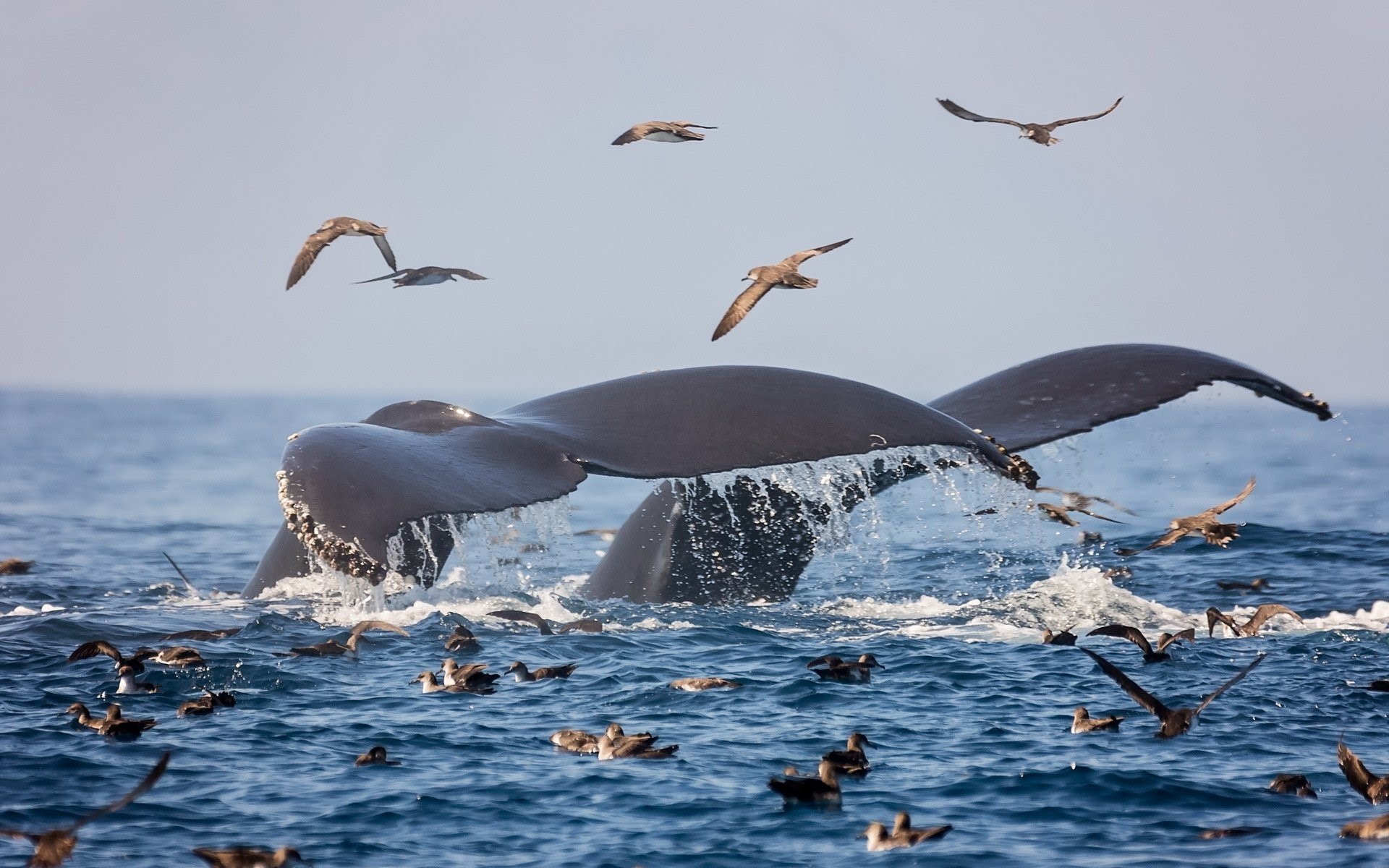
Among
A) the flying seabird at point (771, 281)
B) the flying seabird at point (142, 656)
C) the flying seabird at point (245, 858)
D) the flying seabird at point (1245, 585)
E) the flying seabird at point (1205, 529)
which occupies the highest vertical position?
the flying seabird at point (771, 281)

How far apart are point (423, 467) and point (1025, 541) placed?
11.9m

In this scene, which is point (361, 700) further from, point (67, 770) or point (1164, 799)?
point (1164, 799)

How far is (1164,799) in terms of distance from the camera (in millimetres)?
6535

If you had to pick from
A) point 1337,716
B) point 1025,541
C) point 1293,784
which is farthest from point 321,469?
point 1025,541

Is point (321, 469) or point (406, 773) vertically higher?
point (321, 469)

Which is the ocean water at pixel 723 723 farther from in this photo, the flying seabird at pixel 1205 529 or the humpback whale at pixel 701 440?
the flying seabird at pixel 1205 529

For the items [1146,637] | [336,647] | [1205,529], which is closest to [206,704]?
[336,647]

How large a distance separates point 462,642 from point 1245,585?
6089 mm

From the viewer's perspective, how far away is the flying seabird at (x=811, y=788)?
6.50 meters

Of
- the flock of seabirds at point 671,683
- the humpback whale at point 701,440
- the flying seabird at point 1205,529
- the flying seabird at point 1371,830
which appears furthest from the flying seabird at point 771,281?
the flying seabird at point 1371,830

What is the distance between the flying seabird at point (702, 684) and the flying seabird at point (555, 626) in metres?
0.99

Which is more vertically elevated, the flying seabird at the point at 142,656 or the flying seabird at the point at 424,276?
the flying seabird at the point at 424,276

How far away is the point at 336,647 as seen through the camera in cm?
859

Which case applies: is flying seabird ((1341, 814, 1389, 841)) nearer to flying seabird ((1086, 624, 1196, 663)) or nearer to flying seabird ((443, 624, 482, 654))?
flying seabird ((1086, 624, 1196, 663))
